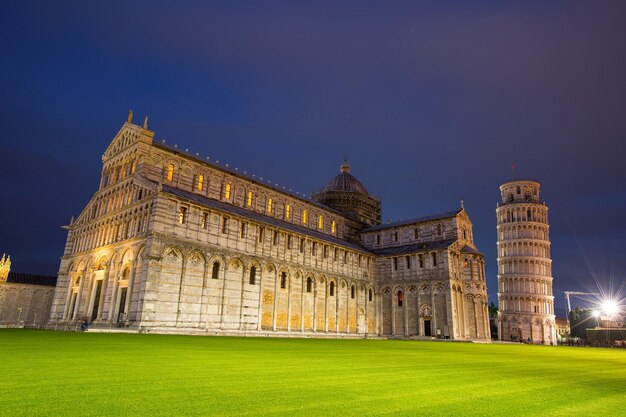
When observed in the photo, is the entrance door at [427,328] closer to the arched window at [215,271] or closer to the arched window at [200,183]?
the arched window at [215,271]

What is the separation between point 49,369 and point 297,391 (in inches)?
226

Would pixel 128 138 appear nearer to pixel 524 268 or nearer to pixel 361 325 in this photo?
pixel 361 325

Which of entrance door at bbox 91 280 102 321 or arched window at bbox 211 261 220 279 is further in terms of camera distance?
entrance door at bbox 91 280 102 321

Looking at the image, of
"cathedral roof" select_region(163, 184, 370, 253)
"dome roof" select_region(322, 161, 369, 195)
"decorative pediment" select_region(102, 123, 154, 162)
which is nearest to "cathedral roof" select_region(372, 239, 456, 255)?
"cathedral roof" select_region(163, 184, 370, 253)

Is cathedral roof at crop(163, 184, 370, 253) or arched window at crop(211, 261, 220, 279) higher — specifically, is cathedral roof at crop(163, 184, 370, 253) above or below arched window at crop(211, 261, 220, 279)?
above

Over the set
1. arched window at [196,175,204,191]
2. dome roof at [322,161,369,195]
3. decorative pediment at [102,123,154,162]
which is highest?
dome roof at [322,161,369,195]

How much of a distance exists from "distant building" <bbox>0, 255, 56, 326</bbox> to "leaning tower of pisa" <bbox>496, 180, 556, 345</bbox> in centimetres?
7418

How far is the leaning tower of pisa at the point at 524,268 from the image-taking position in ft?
237

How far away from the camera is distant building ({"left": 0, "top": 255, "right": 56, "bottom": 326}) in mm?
54031

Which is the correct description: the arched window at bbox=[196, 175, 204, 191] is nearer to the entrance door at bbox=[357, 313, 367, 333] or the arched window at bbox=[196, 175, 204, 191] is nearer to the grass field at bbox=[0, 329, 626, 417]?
the entrance door at bbox=[357, 313, 367, 333]

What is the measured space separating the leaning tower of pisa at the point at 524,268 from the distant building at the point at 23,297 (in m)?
74.2

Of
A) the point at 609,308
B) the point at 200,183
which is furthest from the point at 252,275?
the point at 609,308

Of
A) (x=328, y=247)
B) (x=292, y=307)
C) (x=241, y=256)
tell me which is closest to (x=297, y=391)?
(x=241, y=256)

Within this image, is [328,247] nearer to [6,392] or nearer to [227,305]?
[227,305]
